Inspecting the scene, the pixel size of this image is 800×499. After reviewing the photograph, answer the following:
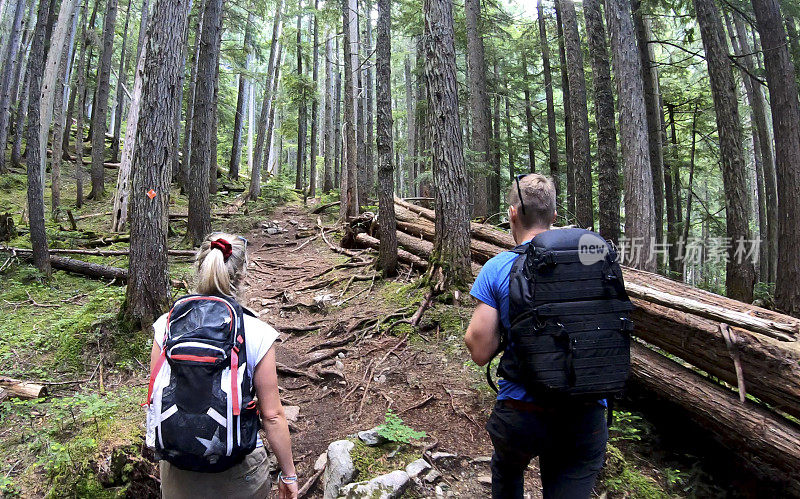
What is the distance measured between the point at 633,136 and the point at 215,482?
833 cm

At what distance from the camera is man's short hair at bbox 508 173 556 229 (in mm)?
2361

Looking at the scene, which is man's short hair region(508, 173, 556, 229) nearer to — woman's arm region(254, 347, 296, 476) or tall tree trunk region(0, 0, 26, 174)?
woman's arm region(254, 347, 296, 476)

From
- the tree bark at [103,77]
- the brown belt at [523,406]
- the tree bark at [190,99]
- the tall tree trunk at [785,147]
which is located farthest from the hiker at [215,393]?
the tree bark at [103,77]

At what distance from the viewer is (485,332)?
2230 millimetres

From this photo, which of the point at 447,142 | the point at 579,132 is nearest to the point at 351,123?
the point at 579,132

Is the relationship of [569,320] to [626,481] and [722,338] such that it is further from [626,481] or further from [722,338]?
[722,338]

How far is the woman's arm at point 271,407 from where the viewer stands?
206 cm

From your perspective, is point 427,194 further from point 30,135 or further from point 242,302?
point 242,302

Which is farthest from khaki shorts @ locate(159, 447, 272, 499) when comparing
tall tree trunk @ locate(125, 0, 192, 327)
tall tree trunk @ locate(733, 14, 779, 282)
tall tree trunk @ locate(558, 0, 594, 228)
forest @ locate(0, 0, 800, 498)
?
tall tree trunk @ locate(733, 14, 779, 282)

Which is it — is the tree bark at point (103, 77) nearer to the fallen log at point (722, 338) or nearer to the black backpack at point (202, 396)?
the black backpack at point (202, 396)

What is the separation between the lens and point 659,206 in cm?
1286

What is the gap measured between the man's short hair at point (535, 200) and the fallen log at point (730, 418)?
3.14m

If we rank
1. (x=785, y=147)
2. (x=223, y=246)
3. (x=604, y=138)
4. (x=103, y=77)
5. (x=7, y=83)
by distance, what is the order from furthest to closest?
1. (x=7, y=83)
2. (x=103, y=77)
3. (x=604, y=138)
4. (x=785, y=147)
5. (x=223, y=246)

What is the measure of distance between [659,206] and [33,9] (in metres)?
33.8
